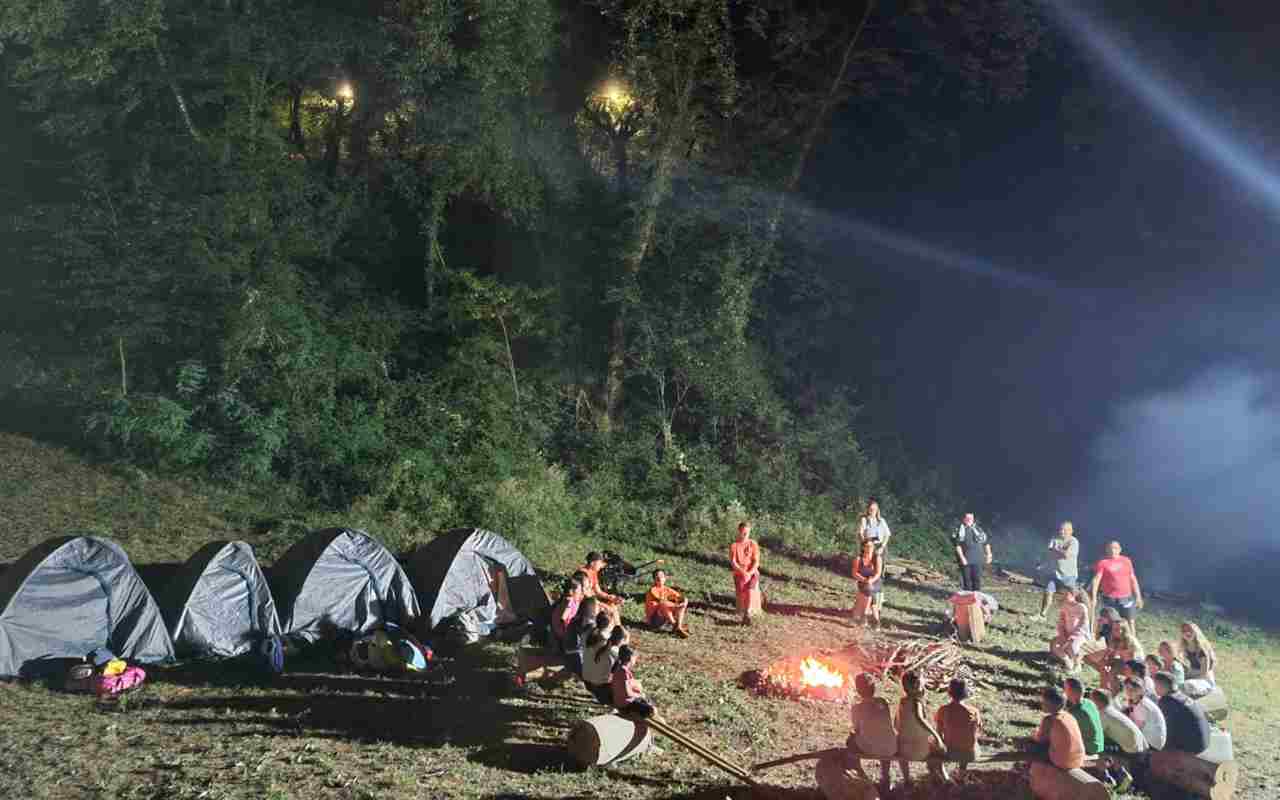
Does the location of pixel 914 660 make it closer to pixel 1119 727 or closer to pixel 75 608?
pixel 1119 727

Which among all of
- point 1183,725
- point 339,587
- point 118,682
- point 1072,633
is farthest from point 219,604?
point 1072,633

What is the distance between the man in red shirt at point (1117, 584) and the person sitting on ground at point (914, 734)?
624cm

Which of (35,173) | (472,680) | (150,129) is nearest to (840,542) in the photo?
(472,680)

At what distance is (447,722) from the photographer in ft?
30.5

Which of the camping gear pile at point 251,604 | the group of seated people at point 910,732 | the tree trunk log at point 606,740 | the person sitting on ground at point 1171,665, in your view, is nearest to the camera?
the group of seated people at point 910,732

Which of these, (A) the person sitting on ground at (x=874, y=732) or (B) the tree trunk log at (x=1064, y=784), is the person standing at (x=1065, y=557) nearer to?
(B) the tree trunk log at (x=1064, y=784)

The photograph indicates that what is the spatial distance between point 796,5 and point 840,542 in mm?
12059

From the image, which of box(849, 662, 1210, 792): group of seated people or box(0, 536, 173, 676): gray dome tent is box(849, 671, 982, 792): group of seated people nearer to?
box(849, 662, 1210, 792): group of seated people

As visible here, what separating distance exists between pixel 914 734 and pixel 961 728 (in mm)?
431

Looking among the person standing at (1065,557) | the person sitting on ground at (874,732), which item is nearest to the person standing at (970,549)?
the person standing at (1065,557)

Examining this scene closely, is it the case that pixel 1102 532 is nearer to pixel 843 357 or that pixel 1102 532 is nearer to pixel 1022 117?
pixel 843 357

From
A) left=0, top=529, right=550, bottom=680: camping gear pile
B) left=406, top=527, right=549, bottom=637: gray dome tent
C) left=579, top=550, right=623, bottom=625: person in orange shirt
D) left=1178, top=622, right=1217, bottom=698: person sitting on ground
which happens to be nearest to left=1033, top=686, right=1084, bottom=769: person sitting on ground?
left=1178, top=622, right=1217, bottom=698: person sitting on ground

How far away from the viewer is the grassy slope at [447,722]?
7762 millimetres

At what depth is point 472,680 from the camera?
34.5 ft
